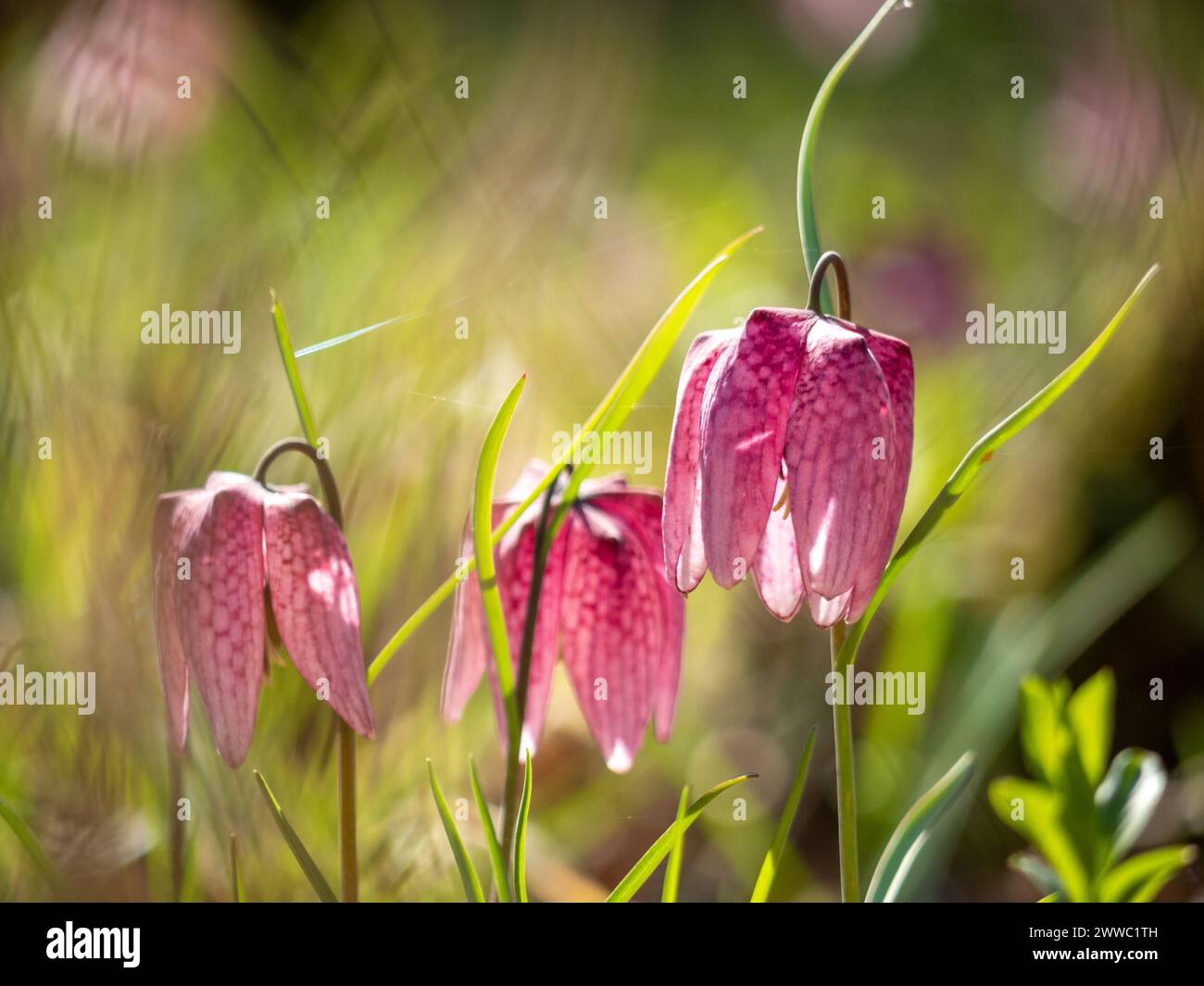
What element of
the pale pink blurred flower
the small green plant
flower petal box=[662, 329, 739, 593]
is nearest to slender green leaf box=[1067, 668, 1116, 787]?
the small green plant

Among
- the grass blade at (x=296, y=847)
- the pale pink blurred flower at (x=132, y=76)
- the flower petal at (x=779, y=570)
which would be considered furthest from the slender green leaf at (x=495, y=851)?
the pale pink blurred flower at (x=132, y=76)

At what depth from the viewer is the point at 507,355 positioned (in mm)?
1068

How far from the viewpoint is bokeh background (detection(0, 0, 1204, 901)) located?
0.97 m

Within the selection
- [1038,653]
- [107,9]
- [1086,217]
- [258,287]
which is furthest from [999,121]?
[107,9]

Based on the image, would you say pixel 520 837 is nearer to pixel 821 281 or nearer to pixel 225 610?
pixel 225 610

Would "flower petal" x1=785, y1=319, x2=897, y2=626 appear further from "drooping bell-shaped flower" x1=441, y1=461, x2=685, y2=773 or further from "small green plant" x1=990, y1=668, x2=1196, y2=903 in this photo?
"small green plant" x1=990, y1=668, x2=1196, y2=903

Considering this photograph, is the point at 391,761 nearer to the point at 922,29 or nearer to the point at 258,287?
the point at 258,287

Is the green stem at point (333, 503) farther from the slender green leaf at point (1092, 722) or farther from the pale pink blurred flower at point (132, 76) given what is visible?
the slender green leaf at point (1092, 722)

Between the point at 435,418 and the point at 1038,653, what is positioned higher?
the point at 435,418

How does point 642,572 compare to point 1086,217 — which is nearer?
point 642,572

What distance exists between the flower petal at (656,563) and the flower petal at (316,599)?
199 mm

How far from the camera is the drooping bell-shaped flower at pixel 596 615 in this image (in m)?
0.79

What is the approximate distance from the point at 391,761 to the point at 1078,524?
31.1 inches

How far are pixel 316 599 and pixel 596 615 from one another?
210 mm
